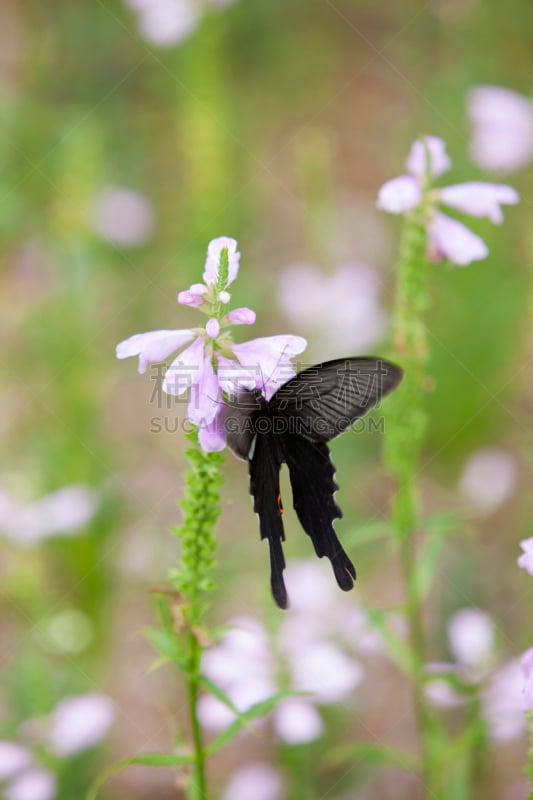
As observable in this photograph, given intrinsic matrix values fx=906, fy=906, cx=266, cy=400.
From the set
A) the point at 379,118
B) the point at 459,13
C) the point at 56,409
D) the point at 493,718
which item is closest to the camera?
the point at 493,718

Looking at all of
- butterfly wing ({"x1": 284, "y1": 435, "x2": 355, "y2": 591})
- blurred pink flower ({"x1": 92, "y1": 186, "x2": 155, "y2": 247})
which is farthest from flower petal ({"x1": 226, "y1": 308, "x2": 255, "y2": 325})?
blurred pink flower ({"x1": 92, "y1": 186, "x2": 155, "y2": 247})

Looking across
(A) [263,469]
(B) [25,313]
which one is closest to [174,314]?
(B) [25,313]

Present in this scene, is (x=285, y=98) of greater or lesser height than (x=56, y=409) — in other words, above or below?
above

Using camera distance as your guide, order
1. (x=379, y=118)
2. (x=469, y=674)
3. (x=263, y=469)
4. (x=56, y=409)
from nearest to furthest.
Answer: (x=263, y=469)
(x=469, y=674)
(x=56, y=409)
(x=379, y=118)

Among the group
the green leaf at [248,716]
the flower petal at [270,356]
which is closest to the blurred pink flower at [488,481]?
the green leaf at [248,716]

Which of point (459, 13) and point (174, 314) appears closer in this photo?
point (459, 13)

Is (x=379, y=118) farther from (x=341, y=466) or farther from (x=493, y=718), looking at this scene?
(x=493, y=718)

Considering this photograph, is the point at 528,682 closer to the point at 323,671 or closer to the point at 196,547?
the point at 196,547

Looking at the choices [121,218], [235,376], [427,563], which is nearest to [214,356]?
[235,376]
